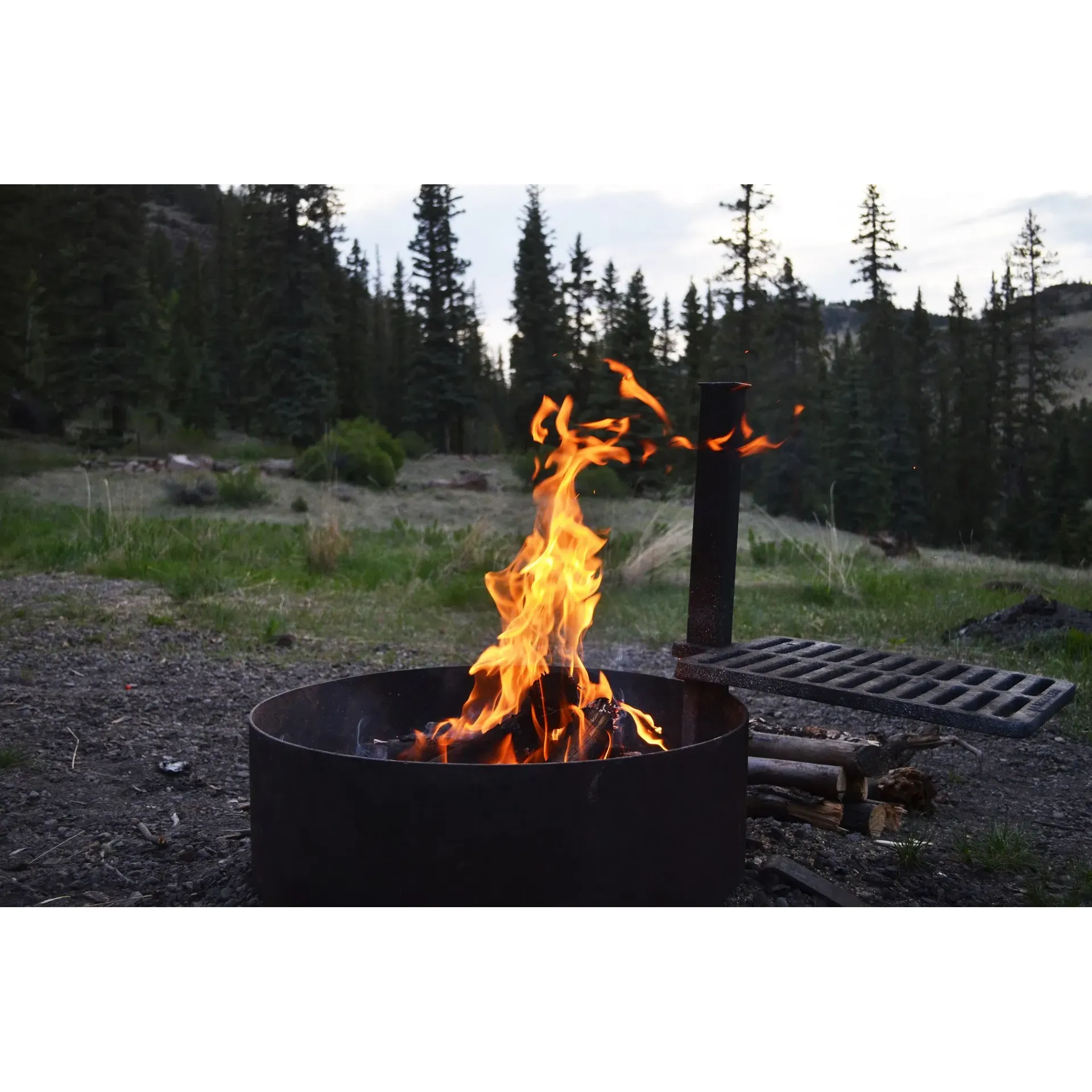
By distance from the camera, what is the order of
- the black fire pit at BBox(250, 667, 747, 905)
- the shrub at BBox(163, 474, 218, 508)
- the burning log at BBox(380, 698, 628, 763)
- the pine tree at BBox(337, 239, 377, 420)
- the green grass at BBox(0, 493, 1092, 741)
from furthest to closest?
the pine tree at BBox(337, 239, 377, 420), the shrub at BBox(163, 474, 218, 508), the green grass at BBox(0, 493, 1092, 741), the burning log at BBox(380, 698, 628, 763), the black fire pit at BBox(250, 667, 747, 905)

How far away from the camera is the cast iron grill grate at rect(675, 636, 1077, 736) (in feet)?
7.66

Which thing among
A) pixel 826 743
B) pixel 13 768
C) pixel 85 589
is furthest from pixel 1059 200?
pixel 85 589

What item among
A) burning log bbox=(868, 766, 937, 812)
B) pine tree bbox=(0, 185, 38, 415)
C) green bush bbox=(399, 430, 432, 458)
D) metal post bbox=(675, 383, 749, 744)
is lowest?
burning log bbox=(868, 766, 937, 812)

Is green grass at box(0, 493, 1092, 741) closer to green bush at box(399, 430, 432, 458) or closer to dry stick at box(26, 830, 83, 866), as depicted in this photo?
dry stick at box(26, 830, 83, 866)

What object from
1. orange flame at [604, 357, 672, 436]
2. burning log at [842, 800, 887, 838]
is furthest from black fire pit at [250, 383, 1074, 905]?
burning log at [842, 800, 887, 838]

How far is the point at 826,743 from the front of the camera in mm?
3074

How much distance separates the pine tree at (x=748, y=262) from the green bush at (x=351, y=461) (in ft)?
20.4

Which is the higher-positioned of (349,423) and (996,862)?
(349,423)

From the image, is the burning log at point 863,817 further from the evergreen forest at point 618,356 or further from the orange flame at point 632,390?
the evergreen forest at point 618,356

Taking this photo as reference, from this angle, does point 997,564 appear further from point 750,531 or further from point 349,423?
point 349,423

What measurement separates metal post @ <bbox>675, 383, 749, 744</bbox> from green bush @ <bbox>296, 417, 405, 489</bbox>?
11.6 meters

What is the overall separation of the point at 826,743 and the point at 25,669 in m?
3.77

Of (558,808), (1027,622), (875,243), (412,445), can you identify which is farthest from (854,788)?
(412,445)

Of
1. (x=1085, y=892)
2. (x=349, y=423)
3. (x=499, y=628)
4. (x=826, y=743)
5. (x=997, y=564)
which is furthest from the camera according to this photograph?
(x=349, y=423)
